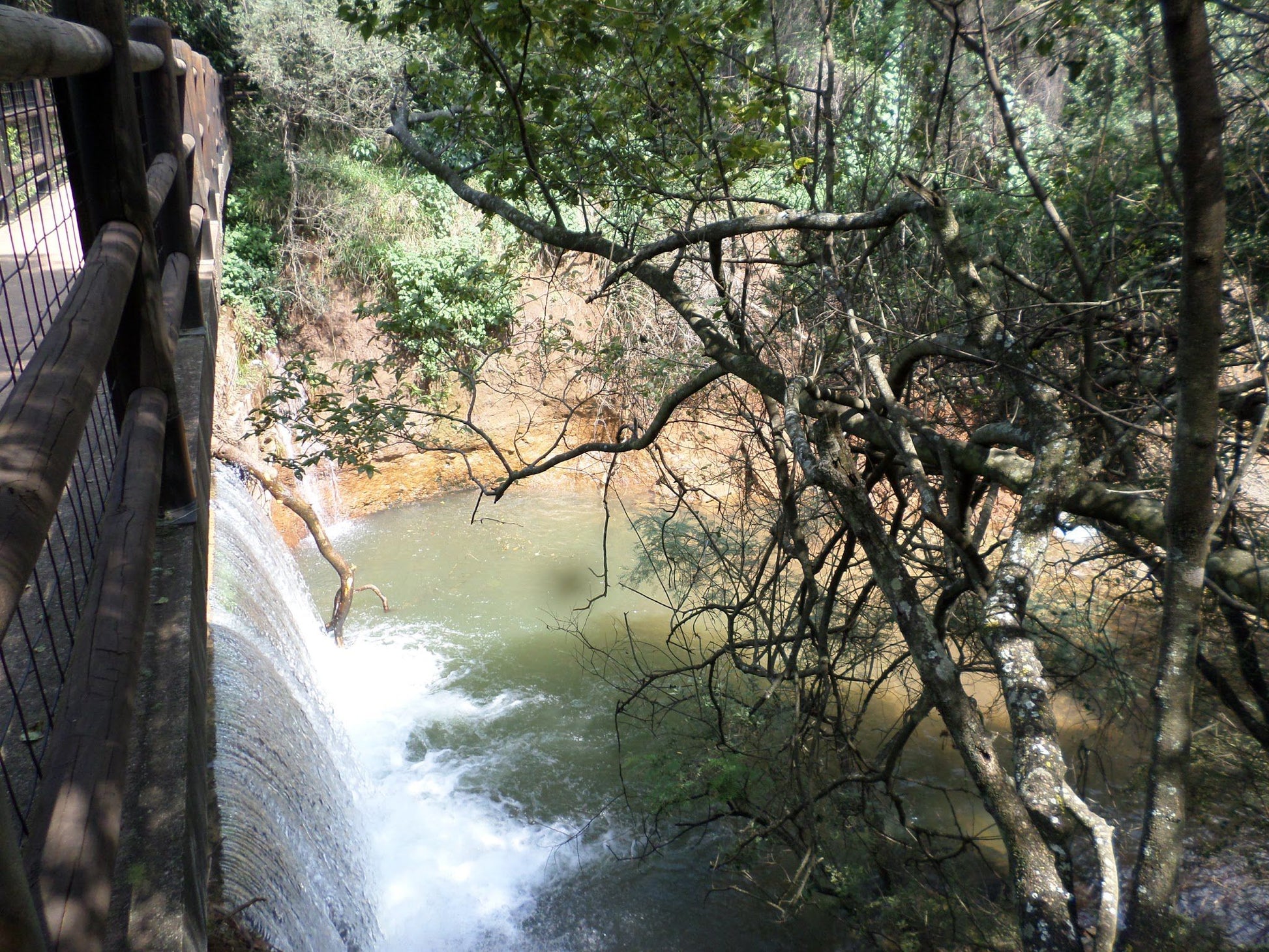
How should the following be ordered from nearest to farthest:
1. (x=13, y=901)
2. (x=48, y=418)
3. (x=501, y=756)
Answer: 1. (x=13, y=901)
2. (x=48, y=418)
3. (x=501, y=756)

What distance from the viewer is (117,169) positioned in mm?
2041

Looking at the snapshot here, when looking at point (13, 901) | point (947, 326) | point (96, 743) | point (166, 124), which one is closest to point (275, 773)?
point (96, 743)

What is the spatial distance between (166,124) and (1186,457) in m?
3.54

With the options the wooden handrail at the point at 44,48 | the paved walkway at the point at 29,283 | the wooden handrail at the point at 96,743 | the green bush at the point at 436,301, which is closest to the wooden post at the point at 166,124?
the paved walkway at the point at 29,283

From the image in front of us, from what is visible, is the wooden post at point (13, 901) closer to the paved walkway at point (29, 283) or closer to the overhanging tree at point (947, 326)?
the paved walkway at point (29, 283)

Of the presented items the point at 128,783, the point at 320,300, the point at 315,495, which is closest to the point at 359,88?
the point at 320,300

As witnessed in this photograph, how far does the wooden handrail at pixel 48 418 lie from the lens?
0.93 m

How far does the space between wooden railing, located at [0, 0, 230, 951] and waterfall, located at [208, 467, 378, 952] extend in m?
0.94

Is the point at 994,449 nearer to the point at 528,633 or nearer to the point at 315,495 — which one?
the point at 528,633

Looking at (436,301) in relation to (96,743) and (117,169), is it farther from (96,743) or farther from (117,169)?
(96,743)

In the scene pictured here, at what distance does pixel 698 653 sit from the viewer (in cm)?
801

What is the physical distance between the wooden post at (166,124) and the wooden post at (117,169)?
2.98 feet

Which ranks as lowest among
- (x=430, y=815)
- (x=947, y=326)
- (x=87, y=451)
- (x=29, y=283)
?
(x=430, y=815)

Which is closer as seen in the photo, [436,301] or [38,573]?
[38,573]
